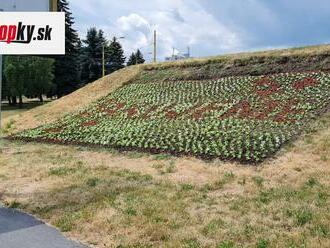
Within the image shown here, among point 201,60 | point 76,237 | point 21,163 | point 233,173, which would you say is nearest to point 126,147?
point 21,163

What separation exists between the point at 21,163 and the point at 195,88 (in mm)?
14234

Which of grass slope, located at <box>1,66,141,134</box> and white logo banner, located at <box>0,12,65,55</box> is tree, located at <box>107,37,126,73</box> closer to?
grass slope, located at <box>1,66,141,134</box>

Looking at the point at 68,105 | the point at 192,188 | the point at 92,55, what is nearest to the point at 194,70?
the point at 68,105

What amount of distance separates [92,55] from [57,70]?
13434mm

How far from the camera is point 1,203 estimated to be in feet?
37.7

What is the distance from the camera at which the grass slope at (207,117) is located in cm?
1750

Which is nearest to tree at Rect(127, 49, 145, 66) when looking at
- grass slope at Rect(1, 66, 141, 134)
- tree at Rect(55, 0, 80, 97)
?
tree at Rect(55, 0, 80, 97)

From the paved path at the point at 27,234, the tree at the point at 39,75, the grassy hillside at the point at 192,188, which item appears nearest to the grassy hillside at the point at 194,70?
the grassy hillside at the point at 192,188

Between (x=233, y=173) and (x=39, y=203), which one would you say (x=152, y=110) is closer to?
(x=233, y=173)

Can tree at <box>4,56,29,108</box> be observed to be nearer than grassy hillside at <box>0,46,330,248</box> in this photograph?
No

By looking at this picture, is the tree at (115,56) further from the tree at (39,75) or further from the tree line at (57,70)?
the tree at (39,75)

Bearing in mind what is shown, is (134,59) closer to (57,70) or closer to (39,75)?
(57,70)

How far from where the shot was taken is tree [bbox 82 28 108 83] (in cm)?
7162

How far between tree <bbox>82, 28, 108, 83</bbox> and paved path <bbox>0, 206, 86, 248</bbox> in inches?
2451
